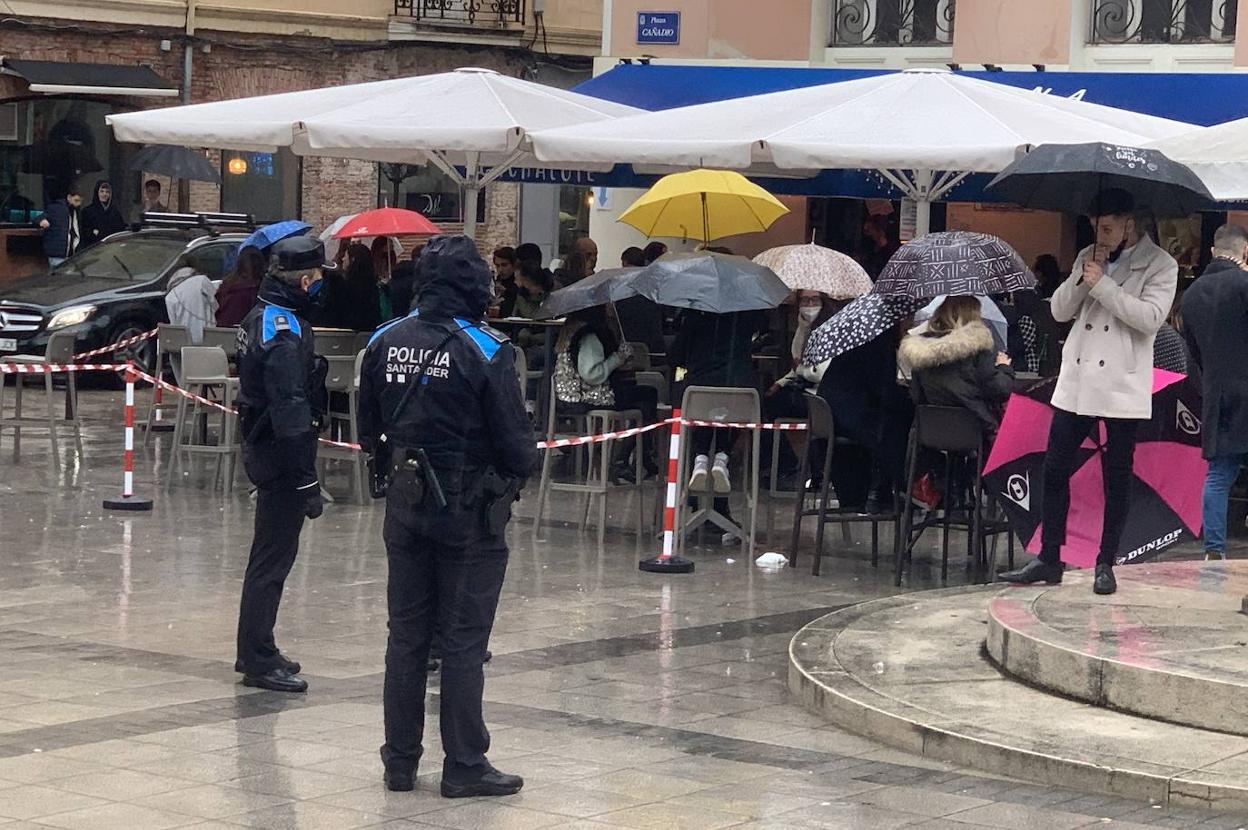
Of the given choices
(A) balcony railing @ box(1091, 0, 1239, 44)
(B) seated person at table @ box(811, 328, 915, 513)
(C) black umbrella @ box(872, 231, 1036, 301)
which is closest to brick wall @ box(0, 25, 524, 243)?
(A) balcony railing @ box(1091, 0, 1239, 44)

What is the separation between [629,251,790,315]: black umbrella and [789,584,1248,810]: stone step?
3.19 m

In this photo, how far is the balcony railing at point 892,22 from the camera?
2241 cm

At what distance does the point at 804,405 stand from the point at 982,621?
13.9ft

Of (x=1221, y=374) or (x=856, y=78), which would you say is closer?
(x=1221, y=374)

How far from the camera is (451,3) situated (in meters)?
33.5

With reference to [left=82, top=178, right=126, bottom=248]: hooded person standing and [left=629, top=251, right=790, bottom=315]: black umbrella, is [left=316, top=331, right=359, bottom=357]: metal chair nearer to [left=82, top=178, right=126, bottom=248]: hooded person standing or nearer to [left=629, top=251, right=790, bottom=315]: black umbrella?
[left=629, top=251, right=790, bottom=315]: black umbrella

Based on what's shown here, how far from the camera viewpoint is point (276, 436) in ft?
28.8

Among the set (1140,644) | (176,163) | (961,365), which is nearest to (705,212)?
(961,365)

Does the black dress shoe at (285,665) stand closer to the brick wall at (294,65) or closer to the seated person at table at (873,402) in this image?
the seated person at table at (873,402)

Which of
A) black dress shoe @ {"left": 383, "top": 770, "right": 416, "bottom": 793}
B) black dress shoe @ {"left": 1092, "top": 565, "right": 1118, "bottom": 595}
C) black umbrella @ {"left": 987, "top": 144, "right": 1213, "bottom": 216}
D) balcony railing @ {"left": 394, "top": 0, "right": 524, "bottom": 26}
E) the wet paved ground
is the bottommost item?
the wet paved ground

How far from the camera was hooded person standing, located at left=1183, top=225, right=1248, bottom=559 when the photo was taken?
11.5m

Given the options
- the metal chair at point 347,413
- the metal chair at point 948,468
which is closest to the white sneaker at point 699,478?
the metal chair at point 948,468

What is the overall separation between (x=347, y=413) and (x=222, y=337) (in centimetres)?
141

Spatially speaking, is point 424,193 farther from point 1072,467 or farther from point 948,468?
point 1072,467
